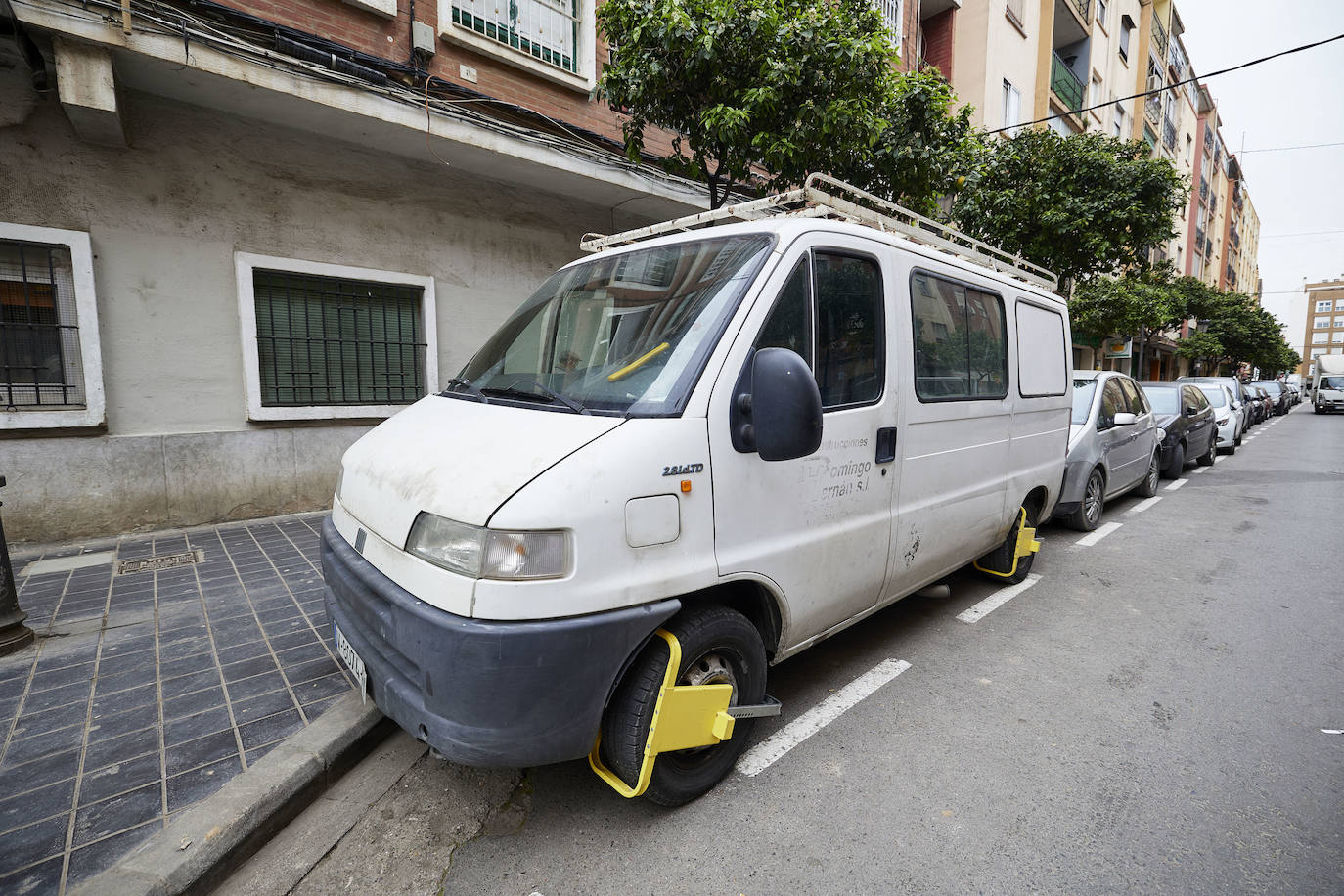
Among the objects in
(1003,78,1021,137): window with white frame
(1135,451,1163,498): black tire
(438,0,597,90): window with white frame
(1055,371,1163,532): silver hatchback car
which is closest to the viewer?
(1055,371,1163,532): silver hatchback car

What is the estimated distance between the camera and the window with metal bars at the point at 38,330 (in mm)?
5117

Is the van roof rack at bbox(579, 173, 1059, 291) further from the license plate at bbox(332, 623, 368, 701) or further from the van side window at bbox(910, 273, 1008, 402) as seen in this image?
the license plate at bbox(332, 623, 368, 701)

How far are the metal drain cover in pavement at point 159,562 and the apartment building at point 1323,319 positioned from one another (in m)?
137

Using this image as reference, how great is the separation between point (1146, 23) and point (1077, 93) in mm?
9029

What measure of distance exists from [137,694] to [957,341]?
4541 millimetres

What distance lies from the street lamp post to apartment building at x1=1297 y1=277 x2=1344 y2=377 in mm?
138379

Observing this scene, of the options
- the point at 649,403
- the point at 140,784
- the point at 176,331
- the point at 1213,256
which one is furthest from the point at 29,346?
the point at 1213,256

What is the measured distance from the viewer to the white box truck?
28312mm

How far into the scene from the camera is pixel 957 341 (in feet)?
11.7

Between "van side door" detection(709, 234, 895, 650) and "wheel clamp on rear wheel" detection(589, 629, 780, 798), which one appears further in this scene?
"van side door" detection(709, 234, 895, 650)

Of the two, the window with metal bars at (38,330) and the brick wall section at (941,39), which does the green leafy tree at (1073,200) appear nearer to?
the brick wall section at (941,39)

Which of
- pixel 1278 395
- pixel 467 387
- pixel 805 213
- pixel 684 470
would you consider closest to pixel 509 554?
pixel 684 470

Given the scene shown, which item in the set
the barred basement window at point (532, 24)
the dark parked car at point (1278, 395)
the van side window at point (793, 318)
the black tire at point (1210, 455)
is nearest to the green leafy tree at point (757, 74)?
the barred basement window at point (532, 24)

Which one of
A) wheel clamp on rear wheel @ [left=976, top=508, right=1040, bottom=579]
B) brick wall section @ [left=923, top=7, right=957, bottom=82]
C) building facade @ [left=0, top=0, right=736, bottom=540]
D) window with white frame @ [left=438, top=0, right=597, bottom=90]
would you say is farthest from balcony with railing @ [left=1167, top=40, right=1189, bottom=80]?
wheel clamp on rear wheel @ [left=976, top=508, right=1040, bottom=579]
